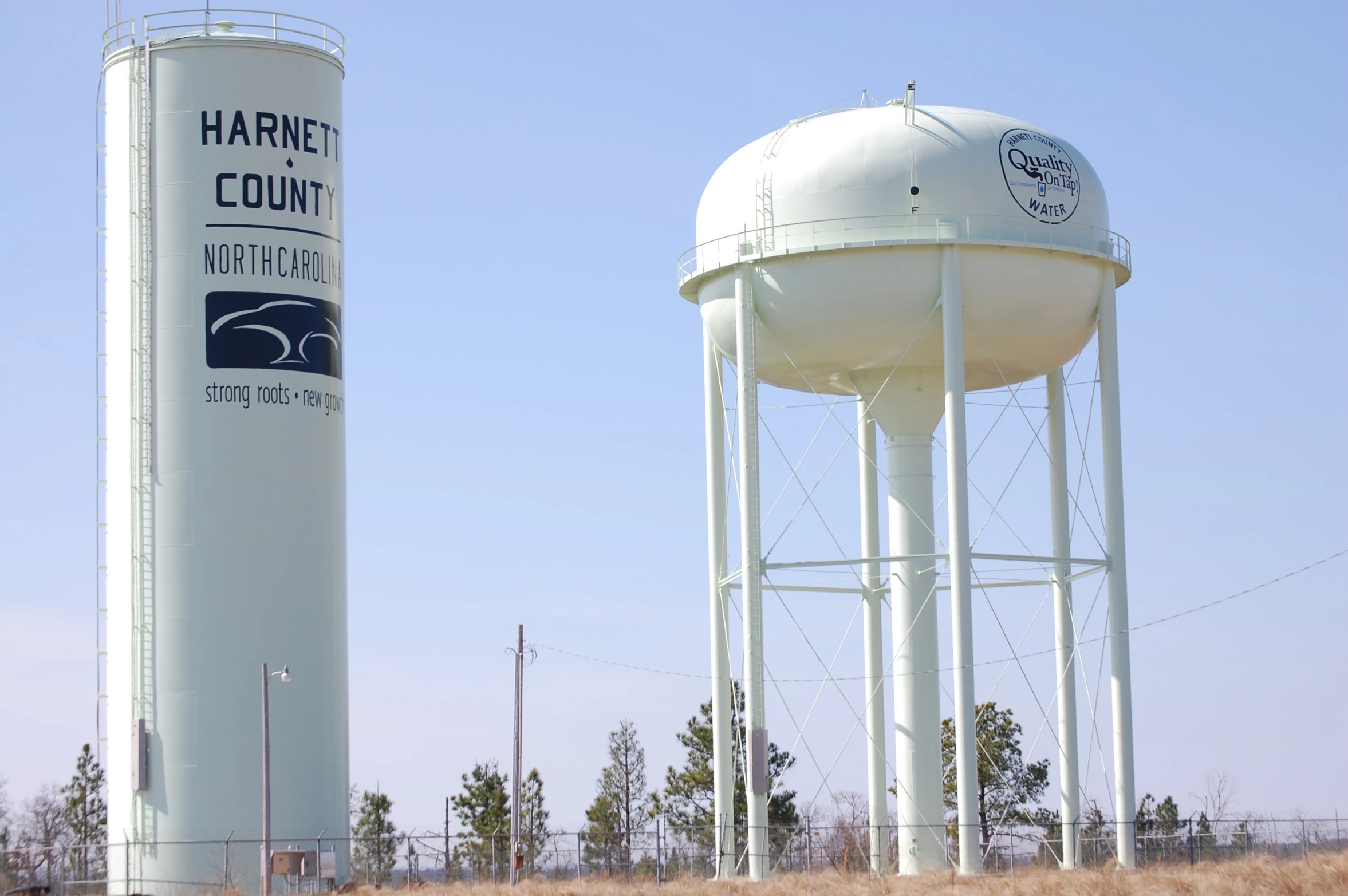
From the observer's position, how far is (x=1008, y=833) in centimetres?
3666

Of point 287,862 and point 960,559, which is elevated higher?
point 960,559

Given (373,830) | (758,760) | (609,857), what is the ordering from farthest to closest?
(373,830) < (609,857) < (758,760)

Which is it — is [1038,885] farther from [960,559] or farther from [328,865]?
[328,865]

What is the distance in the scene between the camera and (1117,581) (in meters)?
34.2

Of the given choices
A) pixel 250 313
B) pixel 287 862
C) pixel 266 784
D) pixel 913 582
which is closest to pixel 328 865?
pixel 287 862

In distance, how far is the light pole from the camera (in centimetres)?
3228

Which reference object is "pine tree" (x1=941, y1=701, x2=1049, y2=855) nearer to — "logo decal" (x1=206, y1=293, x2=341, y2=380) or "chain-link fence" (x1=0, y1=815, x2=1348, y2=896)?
"chain-link fence" (x1=0, y1=815, x2=1348, y2=896)

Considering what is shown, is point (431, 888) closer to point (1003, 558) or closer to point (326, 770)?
point (326, 770)

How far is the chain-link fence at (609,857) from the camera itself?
33.6 meters

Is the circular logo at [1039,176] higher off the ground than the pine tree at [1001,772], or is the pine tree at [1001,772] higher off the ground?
the circular logo at [1039,176]

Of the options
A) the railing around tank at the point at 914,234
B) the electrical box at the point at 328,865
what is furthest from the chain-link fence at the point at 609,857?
the railing around tank at the point at 914,234

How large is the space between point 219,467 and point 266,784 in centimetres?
551

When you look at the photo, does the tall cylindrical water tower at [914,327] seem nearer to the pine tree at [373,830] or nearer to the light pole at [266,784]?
the light pole at [266,784]

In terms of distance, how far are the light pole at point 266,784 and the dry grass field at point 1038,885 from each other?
1.84 metres
